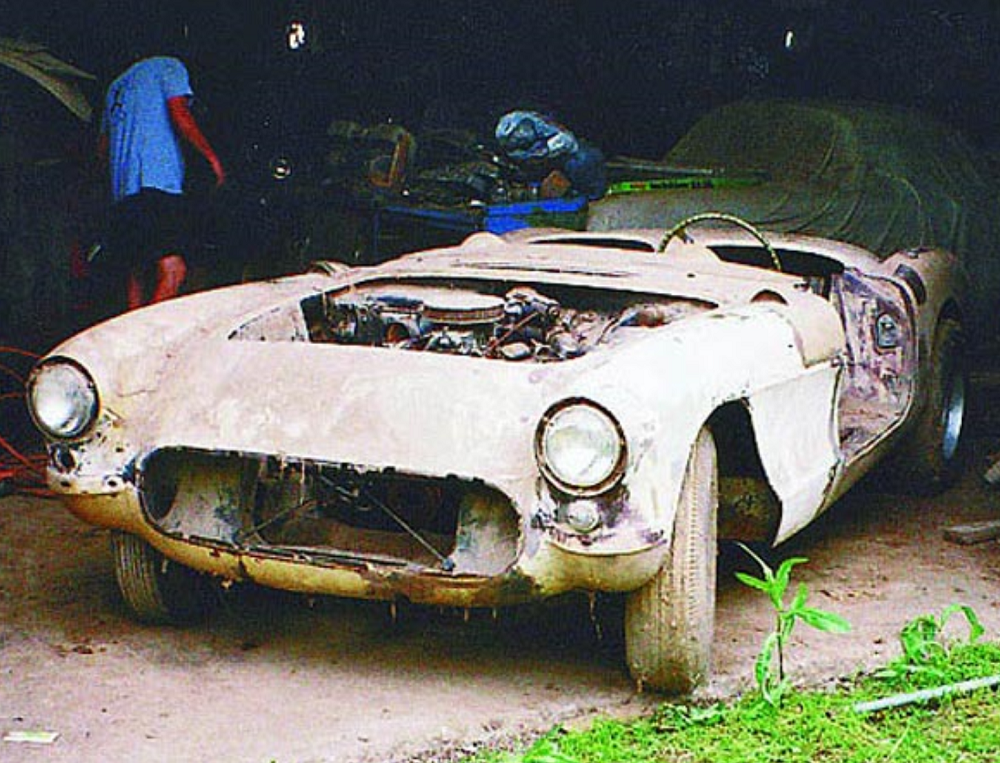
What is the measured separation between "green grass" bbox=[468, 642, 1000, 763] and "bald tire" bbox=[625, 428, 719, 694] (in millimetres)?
100

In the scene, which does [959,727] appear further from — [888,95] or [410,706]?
[888,95]

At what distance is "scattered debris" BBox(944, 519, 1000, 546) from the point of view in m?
5.45

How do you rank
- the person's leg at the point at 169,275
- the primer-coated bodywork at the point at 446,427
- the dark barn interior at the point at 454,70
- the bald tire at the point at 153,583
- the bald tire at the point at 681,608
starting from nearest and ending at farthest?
the primer-coated bodywork at the point at 446,427, the bald tire at the point at 681,608, the bald tire at the point at 153,583, the person's leg at the point at 169,275, the dark barn interior at the point at 454,70

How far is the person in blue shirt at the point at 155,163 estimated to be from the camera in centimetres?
720

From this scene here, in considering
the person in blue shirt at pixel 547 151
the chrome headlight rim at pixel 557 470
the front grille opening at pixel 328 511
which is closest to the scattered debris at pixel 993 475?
the front grille opening at pixel 328 511

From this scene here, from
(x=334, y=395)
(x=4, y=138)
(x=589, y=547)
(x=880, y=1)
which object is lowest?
(x=589, y=547)

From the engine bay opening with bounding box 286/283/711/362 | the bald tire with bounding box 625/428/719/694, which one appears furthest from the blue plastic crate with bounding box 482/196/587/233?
the bald tire with bounding box 625/428/719/694

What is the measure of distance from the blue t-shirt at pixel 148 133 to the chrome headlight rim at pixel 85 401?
3121 mm

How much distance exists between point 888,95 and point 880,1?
73cm

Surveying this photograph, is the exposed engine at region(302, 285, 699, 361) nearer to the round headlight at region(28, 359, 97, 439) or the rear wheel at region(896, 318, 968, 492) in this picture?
the round headlight at region(28, 359, 97, 439)

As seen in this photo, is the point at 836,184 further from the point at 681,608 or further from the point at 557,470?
the point at 557,470

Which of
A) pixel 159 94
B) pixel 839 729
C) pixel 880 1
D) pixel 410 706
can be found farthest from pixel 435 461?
pixel 880 1

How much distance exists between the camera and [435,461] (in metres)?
3.74

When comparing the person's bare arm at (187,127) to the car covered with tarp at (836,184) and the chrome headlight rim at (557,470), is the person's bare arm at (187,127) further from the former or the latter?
the chrome headlight rim at (557,470)
